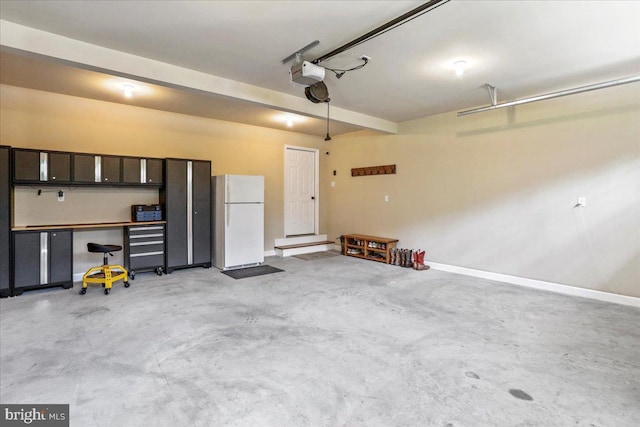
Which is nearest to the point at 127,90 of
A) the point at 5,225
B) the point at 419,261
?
the point at 5,225

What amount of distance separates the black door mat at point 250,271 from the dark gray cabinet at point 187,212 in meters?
0.63

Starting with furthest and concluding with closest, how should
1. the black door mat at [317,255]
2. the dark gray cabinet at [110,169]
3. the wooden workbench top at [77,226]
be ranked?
1. the black door mat at [317,255]
2. the dark gray cabinet at [110,169]
3. the wooden workbench top at [77,226]

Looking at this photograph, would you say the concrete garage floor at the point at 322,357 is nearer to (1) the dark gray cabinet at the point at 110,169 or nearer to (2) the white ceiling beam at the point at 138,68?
(1) the dark gray cabinet at the point at 110,169

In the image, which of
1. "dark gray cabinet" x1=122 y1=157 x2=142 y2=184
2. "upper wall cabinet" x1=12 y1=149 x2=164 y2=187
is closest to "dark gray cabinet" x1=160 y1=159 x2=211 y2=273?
"upper wall cabinet" x1=12 y1=149 x2=164 y2=187

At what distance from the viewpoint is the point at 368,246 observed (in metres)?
6.44

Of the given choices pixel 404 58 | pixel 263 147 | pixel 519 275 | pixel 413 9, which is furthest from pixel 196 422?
pixel 263 147

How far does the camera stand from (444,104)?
4.95 meters

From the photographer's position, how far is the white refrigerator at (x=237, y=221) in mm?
5391

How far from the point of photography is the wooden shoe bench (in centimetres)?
610

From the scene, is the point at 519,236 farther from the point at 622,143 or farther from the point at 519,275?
the point at 622,143

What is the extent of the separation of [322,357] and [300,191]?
5208 millimetres

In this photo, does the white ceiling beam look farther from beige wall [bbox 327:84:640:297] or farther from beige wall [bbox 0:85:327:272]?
beige wall [bbox 327:84:640:297]

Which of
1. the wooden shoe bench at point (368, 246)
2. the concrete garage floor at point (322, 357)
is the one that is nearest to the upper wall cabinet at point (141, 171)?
the concrete garage floor at point (322, 357)

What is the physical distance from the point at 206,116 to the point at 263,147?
1327mm
